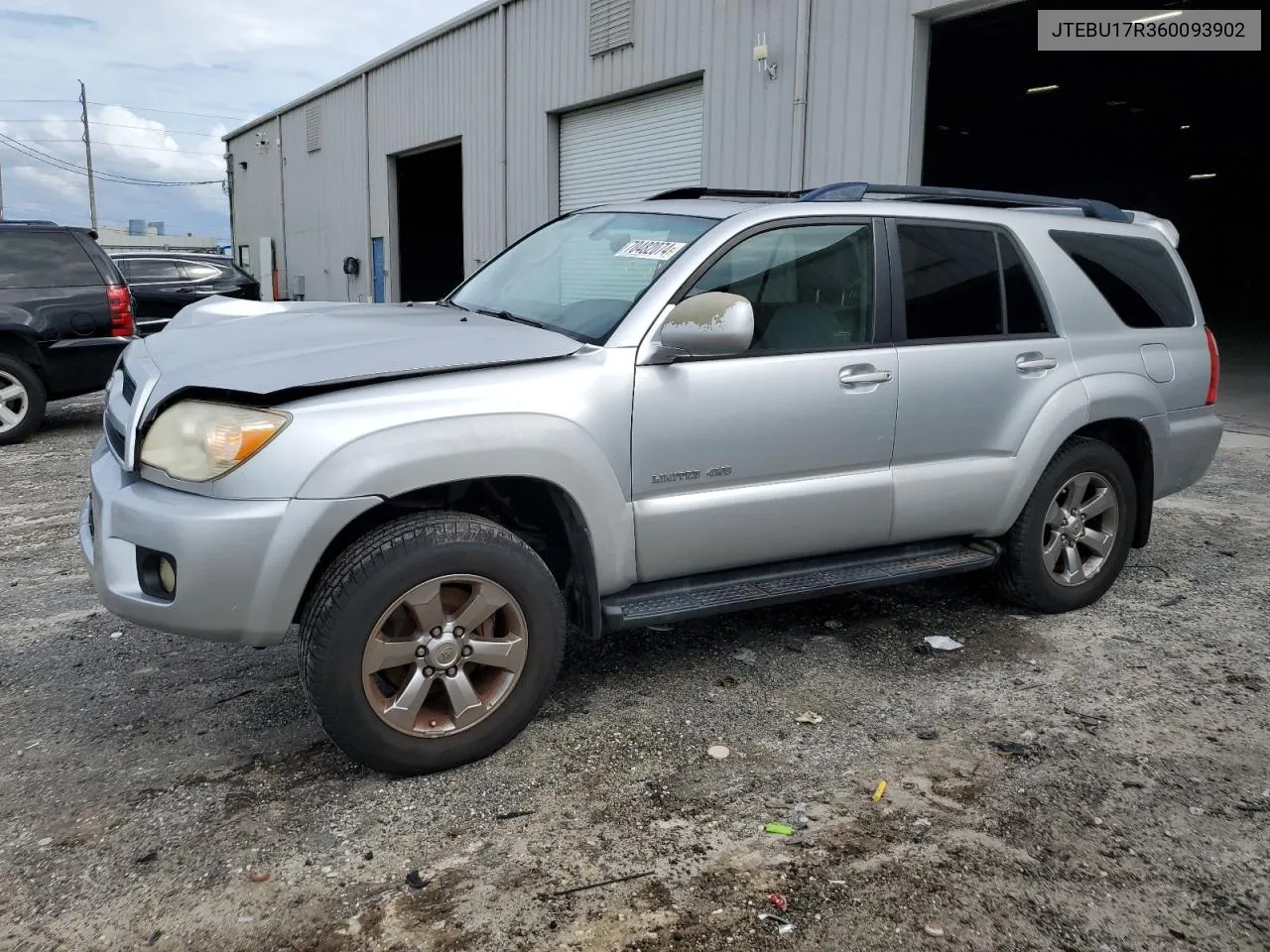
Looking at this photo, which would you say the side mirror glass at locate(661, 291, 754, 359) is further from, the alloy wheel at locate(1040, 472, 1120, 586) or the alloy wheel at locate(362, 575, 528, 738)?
the alloy wheel at locate(1040, 472, 1120, 586)

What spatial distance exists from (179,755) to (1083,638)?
3.57 metres

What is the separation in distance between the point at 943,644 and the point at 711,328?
1.85 m

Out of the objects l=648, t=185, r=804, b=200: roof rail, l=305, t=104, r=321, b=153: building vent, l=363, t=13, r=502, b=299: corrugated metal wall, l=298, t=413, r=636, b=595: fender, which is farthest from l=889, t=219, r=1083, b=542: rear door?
l=305, t=104, r=321, b=153: building vent

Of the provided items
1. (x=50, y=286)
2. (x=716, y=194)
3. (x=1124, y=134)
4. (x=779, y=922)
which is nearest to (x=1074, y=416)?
(x=716, y=194)

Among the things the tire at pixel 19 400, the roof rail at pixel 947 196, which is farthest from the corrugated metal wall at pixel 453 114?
the roof rail at pixel 947 196

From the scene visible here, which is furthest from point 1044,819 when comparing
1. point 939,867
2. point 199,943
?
point 199,943

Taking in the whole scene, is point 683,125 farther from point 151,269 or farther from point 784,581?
point 784,581

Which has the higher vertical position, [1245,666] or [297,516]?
[297,516]

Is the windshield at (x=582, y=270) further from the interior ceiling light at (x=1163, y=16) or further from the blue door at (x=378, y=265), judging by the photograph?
the blue door at (x=378, y=265)

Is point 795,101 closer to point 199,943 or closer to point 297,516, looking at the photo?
point 297,516

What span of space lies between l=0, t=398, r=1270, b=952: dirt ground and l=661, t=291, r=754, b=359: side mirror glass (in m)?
1.28

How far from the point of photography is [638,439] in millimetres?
3309

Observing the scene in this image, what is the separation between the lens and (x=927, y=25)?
29.4 ft

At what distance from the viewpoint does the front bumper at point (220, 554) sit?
276cm
